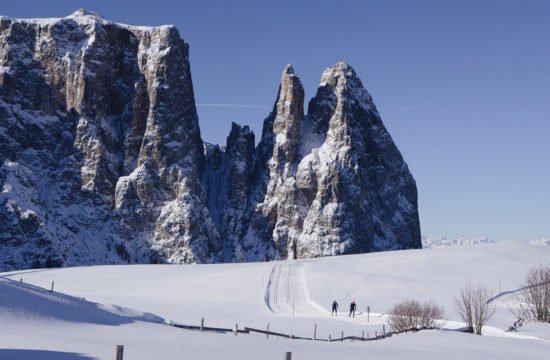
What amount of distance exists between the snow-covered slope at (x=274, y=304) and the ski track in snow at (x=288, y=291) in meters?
0.17

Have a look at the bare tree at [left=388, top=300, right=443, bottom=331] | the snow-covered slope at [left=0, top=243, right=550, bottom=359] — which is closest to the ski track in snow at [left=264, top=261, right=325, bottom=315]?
the snow-covered slope at [left=0, top=243, right=550, bottom=359]

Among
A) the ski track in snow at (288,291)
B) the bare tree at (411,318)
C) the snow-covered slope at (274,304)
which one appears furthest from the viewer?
the ski track in snow at (288,291)

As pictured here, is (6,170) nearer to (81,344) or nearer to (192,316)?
(192,316)

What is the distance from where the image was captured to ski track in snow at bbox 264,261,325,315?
67250 mm

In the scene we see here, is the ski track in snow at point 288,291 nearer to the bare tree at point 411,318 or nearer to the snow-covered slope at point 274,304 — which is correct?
the snow-covered slope at point 274,304

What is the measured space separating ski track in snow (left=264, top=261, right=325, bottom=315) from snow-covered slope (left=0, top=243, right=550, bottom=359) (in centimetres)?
17

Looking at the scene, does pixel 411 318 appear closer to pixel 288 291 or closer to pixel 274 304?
pixel 274 304

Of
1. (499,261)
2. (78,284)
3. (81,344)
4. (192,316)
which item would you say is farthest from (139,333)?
(499,261)

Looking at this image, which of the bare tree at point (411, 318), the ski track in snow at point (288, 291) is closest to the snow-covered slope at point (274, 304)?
the ski track in snow at point (288, 291)

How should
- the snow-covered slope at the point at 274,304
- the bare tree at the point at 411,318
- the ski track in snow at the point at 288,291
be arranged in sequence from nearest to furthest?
the snow-covered slope at the point at 274,304 → the bare tree at the point at 411,318 → the ski track in snow at the point at 288,291

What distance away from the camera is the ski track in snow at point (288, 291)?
67.2 m

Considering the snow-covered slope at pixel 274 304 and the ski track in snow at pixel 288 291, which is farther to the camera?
the ski track in snow at pixel 288 291

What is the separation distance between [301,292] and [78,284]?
3178cm

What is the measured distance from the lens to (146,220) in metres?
198
